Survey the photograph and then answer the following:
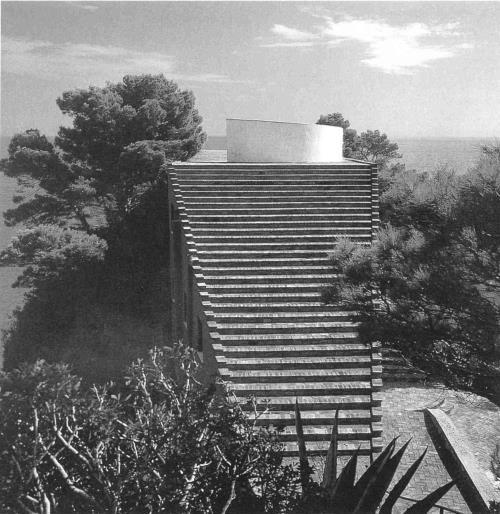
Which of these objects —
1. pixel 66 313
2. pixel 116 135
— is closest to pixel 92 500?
pixel 66 313

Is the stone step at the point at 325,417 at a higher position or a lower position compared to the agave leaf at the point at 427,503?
lower

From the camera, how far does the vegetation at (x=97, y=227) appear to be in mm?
20359

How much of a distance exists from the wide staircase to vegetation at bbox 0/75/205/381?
7.50 meters

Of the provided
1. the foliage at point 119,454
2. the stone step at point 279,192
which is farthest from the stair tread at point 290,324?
the foliage at point 119,454

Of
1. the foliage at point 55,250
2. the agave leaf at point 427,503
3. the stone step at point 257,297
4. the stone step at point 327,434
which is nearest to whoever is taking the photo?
the agave leaf at point 427,503

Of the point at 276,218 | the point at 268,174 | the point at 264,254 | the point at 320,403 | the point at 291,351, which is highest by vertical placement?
the point at 268,174

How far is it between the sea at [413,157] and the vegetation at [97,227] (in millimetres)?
2173

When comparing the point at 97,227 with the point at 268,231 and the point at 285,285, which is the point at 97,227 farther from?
the point at 285,285

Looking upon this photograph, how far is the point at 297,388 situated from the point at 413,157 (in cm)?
3356

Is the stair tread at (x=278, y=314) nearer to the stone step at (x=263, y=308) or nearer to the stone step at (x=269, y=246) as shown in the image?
the stone step at (x=263, y=308)

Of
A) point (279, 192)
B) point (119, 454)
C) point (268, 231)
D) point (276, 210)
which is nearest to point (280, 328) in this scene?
point (268, 231)

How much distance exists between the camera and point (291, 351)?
1030cm

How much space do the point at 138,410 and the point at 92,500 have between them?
2.73 feet

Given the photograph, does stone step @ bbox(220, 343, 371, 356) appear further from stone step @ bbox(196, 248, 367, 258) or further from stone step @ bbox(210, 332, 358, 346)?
stone step @ bbox(196, 248, 367, 258)
